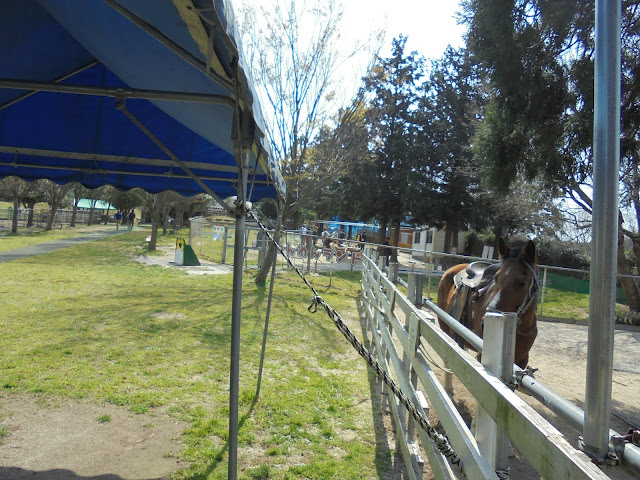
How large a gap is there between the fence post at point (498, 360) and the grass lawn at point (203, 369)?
230cm

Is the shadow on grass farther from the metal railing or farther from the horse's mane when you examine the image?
the horse's mane

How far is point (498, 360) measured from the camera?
1.72m

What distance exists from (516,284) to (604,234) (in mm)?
2911

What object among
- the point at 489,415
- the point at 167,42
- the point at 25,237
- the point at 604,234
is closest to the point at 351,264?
the point at 167,42

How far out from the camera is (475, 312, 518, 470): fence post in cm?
166

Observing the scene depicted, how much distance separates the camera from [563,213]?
1783 cm

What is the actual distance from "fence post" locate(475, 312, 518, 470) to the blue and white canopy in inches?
69.9

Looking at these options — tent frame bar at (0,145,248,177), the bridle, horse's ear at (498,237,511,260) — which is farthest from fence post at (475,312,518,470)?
tent frame bar at (0,145,248,177)

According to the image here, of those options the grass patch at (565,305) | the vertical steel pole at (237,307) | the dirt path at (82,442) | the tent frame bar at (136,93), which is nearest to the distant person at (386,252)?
the dirt path at (82,442)

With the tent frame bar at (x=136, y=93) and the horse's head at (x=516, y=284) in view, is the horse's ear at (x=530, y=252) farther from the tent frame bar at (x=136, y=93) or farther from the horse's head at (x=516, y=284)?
the tent frame bar at (x=136, y=93)

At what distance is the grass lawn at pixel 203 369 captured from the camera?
404cm

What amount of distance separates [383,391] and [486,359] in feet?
13.2

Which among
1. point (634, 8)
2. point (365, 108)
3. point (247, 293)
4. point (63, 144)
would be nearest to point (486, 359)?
point (63, 144)

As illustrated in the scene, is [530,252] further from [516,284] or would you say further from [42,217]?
[42,217]
